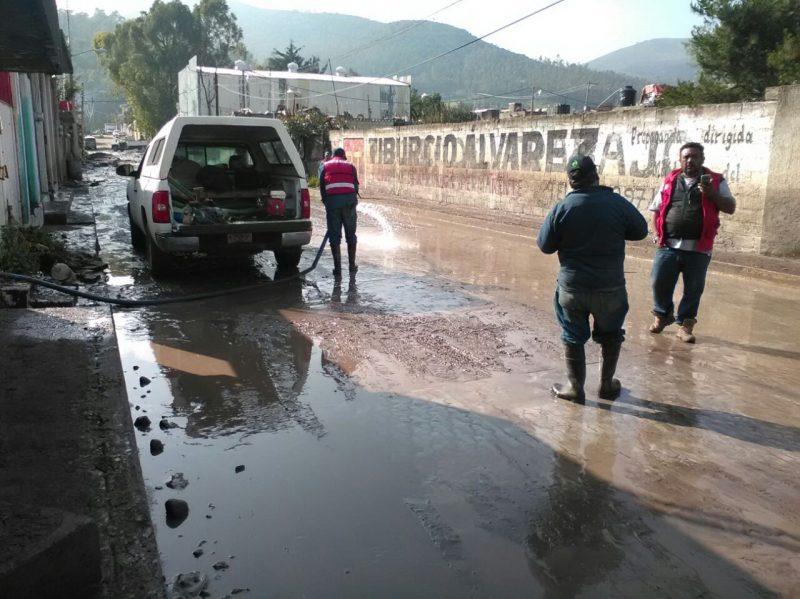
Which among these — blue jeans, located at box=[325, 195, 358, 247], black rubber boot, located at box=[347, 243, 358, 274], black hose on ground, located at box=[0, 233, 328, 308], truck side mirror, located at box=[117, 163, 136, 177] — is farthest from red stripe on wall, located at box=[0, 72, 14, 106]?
black rubber boot, located at box=[347, 243, 358, 274]

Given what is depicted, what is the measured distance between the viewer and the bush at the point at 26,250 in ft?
24.1

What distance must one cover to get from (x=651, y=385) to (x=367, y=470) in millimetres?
2476

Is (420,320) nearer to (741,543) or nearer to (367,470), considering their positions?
(367,470)

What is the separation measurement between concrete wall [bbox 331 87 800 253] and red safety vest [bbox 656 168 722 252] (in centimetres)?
472

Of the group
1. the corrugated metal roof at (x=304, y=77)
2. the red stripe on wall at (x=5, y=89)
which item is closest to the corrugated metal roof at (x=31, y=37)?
the red stripe on wall at (x=5, y=89)

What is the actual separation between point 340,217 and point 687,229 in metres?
4.60

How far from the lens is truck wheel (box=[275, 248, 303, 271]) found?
9000 millimetres

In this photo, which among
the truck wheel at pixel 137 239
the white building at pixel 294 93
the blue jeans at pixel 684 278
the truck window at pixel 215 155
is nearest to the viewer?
the blue jeans at pixel 684 278

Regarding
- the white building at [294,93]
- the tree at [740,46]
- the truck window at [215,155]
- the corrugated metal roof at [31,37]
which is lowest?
the truck window at [215,155]

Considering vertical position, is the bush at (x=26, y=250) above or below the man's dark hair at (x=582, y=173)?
below

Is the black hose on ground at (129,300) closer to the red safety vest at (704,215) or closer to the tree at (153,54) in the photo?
the red safety vest at (704,215)

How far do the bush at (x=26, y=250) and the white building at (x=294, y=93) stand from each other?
45.7 meters

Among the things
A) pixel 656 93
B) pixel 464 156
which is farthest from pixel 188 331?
pixel 656 93

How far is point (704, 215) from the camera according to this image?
5875 mm
